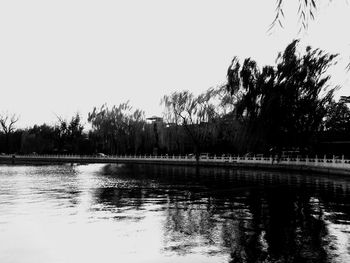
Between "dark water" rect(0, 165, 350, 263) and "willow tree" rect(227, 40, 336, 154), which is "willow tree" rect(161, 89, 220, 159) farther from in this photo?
"dark water" rect(0, 165, 350, 263)

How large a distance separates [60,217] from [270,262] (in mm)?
6948

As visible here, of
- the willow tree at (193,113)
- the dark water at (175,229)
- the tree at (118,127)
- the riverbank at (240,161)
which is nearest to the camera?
the dark water at (175,229)

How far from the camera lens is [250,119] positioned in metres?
33.0

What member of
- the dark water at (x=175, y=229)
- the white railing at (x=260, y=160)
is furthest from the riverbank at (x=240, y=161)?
the dark water at (x=175, y=229)

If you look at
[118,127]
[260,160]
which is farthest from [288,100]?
[118,127]

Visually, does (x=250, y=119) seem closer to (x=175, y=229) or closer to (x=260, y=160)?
(x=260, y=160)

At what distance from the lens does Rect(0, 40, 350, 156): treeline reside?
32.9 metres

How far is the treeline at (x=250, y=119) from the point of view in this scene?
32906 millimetres

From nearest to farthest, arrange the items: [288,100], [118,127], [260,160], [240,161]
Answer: [288,100], [260,160], [240,161], [118,127]

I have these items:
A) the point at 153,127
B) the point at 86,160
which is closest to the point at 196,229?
the point at 153,127

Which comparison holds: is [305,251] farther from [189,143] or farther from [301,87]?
[189,143]

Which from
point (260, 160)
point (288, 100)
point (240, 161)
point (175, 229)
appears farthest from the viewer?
point (240, 161)

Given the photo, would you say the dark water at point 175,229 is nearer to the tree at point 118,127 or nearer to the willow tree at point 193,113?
the willow tree at point 193,113

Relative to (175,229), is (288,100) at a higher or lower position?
higher
